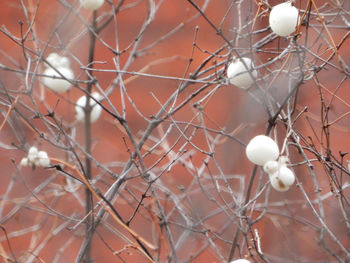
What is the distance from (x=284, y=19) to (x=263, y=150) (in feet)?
0.56

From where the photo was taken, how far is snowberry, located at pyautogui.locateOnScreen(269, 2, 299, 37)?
2.34 ft

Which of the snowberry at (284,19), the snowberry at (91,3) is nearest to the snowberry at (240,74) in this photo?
the snowberry at (284,19)

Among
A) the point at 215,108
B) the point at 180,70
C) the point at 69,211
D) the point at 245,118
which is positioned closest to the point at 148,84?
the point at 180,70

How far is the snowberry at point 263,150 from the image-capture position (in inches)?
26.6

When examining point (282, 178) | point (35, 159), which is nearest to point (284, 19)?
point (282, 178)

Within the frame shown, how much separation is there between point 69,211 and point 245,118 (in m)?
0.64

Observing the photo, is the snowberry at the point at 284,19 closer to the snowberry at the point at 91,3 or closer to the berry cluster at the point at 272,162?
the berry cluster at the point at 272,162

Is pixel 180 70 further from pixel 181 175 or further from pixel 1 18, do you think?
pixel 1 18

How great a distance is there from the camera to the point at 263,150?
67 cm

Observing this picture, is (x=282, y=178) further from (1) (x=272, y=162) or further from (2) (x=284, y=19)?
(2) (x=284, y=19)

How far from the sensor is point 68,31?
1477 millimetres

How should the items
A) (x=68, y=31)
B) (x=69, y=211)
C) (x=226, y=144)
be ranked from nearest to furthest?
(x=68, y=31) < (x=69, y=211) < (x=226, y=144)

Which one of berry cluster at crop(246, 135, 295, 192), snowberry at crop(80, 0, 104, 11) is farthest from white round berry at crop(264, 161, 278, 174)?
snowberry at crop(80, 0, 104, 11)

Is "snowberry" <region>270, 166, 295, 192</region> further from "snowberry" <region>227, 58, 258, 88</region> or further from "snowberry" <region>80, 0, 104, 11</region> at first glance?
"snowberry" <region>80, 0, 104, 11</region>
